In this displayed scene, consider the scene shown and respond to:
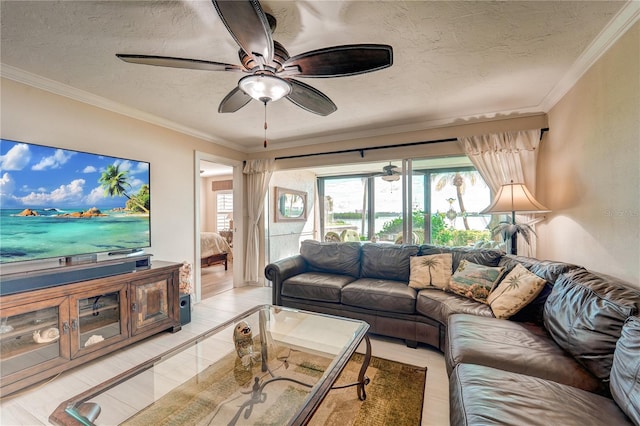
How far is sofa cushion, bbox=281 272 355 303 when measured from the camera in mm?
2875

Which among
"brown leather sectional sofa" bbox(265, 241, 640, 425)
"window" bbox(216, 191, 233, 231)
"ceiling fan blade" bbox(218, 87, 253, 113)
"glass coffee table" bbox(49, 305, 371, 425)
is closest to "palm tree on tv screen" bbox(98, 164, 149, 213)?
"ceiling fan blade" bbox(218, 87, 253, 113)

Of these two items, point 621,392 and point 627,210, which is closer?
point 621,392

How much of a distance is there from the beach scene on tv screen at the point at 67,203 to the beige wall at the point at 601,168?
13.1 feet

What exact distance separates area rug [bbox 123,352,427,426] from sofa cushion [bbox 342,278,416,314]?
637 millimetres

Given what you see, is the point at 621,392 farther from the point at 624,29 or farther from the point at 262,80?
the point at 262,80

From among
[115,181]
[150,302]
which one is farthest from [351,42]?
[150,302]

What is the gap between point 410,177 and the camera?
3652 millimetres

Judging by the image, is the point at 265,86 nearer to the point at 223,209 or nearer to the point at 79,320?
the point at 79,320

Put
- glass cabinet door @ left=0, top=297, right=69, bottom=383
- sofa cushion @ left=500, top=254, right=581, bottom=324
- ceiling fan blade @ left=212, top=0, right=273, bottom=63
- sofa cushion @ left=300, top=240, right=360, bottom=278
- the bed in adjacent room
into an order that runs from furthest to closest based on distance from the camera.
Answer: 1. the bed in adjacent room
2. sofa cushion @ left=300, top=240, right=360, bottom=278
3. sofa cushion @ left=500, top=254, right=581, bottom=324
4. glass cabinet door @ left=0, top=297, right=69, bottom=383
5. ceiling fan blade @ left=212, top=0, right=273, bottom=63

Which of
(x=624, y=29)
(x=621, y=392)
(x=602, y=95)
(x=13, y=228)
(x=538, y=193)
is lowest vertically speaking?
(x=621, y=392)

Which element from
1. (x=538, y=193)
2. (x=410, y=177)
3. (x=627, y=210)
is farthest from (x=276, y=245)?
(x=627, y=210)

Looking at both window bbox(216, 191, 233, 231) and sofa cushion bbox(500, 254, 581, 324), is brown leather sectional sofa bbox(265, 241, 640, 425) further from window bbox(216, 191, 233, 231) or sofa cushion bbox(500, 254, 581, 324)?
window bbox(216, 191, 233, 231)

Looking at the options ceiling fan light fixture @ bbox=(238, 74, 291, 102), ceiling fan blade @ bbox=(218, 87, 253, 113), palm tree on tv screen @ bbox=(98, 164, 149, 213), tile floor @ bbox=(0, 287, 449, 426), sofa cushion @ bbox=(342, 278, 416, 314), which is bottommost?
tile floor @ bbox=(0, 287, 449, 426)

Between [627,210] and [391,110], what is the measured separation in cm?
213
